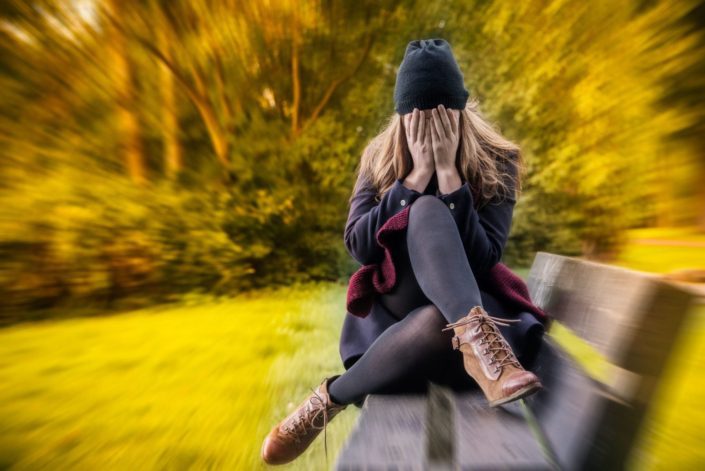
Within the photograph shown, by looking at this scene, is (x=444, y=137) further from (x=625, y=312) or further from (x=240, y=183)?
(x=240, y=183)

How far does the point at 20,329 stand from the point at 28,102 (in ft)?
9.18

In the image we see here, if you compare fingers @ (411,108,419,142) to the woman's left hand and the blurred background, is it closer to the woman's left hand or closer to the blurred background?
the woman's left hand

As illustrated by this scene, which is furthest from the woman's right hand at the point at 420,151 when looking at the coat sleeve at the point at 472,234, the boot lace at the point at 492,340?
the boot lace at the point at 492,340

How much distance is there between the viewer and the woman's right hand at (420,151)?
217 centimetres

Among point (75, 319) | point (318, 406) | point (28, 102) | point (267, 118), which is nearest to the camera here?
point (318, 406)

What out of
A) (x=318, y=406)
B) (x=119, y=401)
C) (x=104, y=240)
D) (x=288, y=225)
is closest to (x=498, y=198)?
(x=318, y=406)

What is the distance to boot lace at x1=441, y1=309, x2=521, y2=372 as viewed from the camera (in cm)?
142

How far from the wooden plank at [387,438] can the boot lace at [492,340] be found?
0.86 feet

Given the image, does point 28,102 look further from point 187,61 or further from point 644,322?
point 644,322

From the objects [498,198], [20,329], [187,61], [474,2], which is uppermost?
[474,2]

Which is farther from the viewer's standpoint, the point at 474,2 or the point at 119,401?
the point at 474,2

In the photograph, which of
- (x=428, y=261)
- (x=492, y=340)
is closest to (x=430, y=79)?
(x=428, y=261)

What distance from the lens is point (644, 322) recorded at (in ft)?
3.43

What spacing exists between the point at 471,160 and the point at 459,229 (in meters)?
0.38
